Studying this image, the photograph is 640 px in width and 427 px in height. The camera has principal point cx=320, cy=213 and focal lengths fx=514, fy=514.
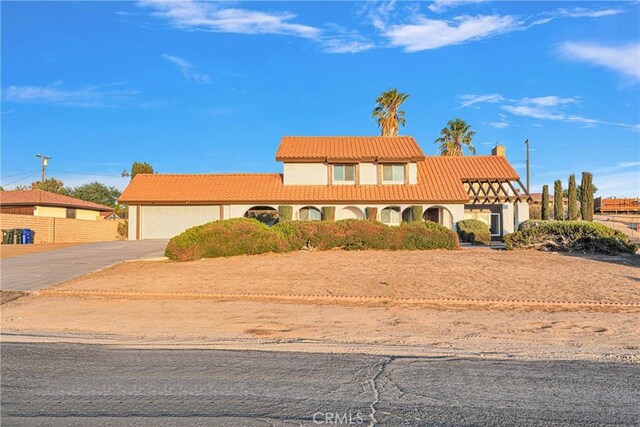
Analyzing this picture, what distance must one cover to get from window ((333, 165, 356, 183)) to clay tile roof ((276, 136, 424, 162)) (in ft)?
2.73

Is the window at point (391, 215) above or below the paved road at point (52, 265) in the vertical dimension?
above

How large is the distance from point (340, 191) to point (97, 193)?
176 feet

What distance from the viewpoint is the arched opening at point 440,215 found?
33719 millimetres

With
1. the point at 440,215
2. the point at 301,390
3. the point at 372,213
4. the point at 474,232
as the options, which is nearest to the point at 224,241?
the point at 301,390

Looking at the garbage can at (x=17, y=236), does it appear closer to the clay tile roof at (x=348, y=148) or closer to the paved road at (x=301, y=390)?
the clay tile roof at (x=348, y=148)

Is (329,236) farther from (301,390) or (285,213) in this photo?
(301,390)

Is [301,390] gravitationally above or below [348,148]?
below

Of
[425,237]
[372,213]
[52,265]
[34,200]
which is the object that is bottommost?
[52,265]

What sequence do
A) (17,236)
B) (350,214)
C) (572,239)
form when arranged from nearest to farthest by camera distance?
(572,239) < (17,236) < (350,214)

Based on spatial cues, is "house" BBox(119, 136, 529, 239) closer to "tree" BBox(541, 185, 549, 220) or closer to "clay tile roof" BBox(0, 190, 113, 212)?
"tree" BBox(541, 185, 549, 220)

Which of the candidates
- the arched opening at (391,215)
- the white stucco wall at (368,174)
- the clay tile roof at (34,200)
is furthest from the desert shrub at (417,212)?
the clay tile roof at (34,200)

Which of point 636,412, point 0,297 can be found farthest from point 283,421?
point 0,297

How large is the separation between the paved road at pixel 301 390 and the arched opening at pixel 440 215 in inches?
1086

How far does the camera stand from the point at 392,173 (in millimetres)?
35406
